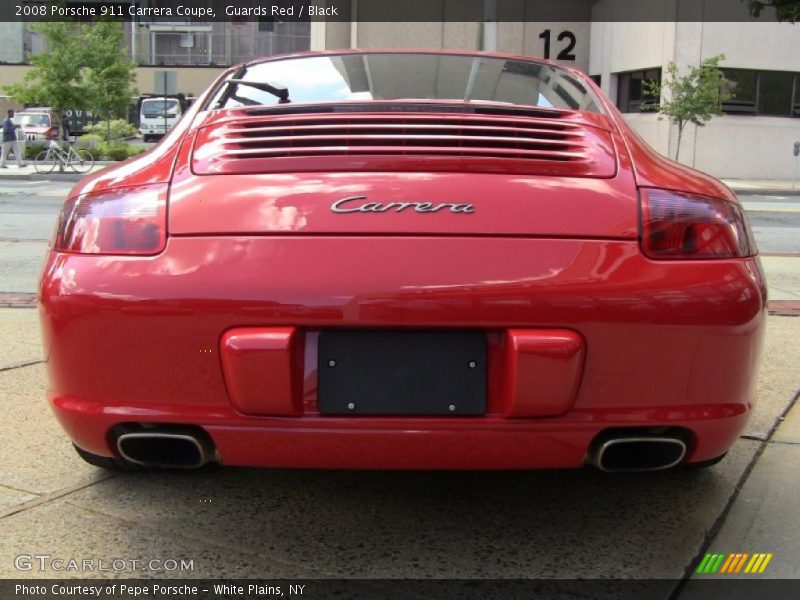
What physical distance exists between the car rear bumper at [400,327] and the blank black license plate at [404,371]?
0.03 meters

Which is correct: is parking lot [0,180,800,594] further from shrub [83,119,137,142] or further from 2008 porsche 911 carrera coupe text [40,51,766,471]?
shrub [83,119,137,142]

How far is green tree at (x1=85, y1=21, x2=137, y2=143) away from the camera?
93.4 feet

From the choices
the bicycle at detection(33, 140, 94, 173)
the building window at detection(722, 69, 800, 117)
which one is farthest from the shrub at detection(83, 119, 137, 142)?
the building window at detection(722, 69, 800, 117)

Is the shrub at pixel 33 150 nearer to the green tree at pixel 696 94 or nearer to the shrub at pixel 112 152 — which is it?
the shrub at pixel 112 152

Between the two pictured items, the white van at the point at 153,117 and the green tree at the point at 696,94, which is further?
the white van at the point at 153,117

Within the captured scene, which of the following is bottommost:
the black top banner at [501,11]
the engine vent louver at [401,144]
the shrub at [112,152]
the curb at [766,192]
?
the curb at [766,192]

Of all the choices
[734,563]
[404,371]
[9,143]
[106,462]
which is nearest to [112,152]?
[9,143]

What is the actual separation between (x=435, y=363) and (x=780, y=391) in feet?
8.50

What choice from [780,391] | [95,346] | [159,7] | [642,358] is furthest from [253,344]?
[159,7]

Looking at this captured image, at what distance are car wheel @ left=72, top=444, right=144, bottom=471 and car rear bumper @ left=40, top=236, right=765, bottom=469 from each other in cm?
56

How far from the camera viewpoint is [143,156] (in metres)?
2.55

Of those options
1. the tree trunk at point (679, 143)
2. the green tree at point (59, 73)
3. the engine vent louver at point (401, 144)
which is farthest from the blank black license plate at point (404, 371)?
the tree trunk at point (679, 143)

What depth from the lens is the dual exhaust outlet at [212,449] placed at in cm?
215

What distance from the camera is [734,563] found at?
2.38 m
